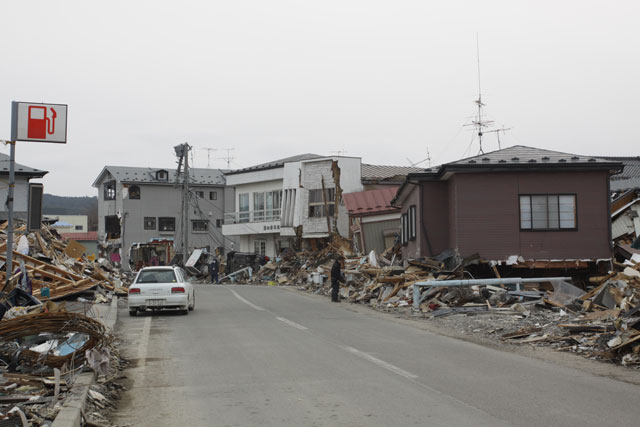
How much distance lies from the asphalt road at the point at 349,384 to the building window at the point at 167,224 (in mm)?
58946

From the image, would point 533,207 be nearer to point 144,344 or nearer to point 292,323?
point 292,323

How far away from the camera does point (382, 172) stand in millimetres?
53750

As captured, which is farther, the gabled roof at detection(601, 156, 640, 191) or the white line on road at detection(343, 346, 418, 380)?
the gabled roof at detection(601, 156, 640, 191)

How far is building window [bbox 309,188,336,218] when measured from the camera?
49.7 m

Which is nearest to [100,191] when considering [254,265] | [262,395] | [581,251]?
[254,265]

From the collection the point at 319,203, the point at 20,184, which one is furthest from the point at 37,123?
the point at 319,203

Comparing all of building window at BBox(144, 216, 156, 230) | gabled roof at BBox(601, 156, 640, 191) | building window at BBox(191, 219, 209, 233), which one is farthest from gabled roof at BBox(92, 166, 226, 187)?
gabled roof at BBox(601, 156, 640, 191)

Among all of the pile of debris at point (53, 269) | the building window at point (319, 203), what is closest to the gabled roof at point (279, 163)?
the building window at point (319, 203)

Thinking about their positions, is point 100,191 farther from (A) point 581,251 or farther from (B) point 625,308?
(B) point 625,308

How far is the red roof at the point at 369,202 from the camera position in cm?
4088

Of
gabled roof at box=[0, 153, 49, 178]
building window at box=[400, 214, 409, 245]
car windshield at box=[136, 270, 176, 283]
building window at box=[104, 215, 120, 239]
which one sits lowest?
car windshield at box=[136, 270, 176, 283]

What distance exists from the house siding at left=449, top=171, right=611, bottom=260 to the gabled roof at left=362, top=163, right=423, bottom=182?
2490 cm

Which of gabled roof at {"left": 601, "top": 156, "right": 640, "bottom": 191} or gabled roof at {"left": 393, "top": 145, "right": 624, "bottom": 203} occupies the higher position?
gabled roof at {"left": 601, "top": 156, "right": 640, "bottom": 191}

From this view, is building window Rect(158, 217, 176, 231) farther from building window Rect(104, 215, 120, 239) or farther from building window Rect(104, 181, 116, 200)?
building window Rect(104, 181, 116, 200)
